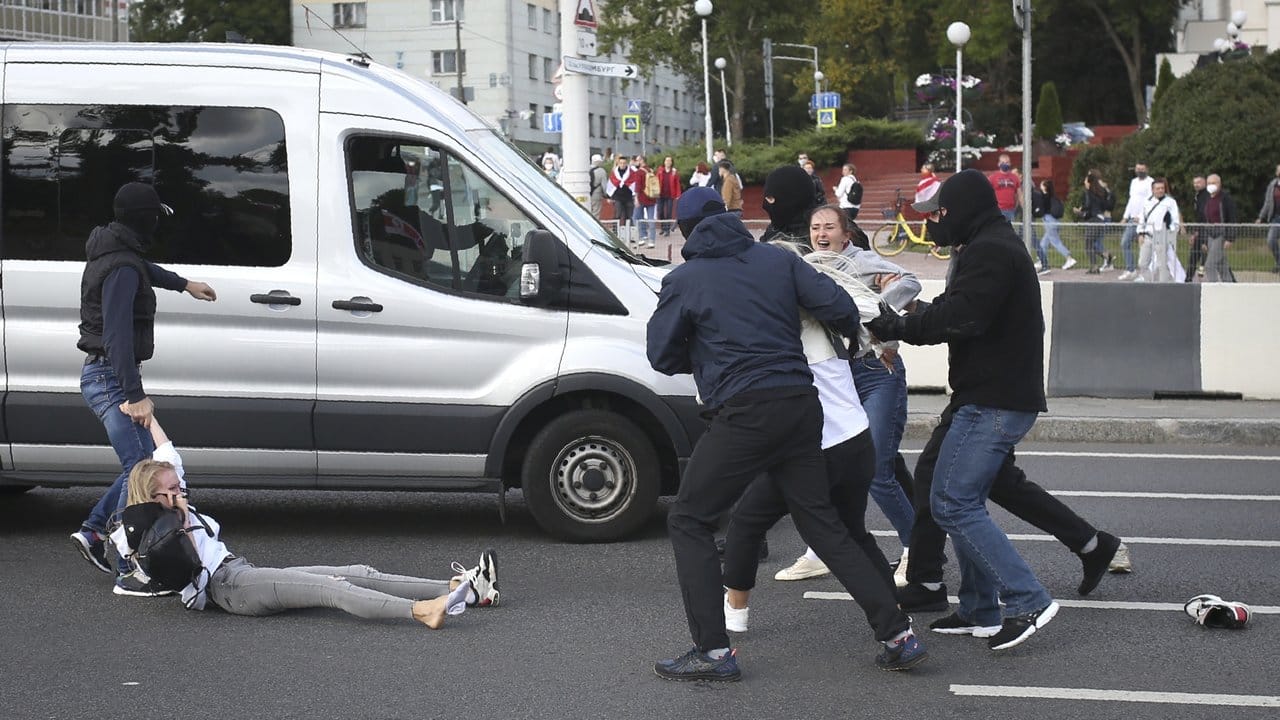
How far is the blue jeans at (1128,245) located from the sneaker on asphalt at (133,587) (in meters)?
9.98

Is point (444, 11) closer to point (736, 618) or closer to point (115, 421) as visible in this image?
point (115, 421)

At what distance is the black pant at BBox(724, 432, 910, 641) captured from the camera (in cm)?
578

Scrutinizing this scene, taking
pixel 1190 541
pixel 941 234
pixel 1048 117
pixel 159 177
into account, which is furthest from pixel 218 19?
pixel 941 234

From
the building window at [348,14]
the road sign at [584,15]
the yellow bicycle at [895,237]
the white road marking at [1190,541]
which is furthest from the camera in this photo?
the building window at [348,14]

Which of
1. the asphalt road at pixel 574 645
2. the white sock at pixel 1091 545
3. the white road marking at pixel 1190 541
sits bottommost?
the asphalt road at pixel 574 645

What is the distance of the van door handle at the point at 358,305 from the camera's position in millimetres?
8039

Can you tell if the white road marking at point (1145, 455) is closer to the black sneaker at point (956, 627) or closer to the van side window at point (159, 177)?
the black sneaker at point (956, 627)

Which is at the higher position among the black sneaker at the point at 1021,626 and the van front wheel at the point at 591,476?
the van front wheel at the point at 591,476

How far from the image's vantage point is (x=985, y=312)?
235 inches

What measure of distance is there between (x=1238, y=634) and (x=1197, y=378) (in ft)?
24.7

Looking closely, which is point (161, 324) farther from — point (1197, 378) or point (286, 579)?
point (1197, 378)

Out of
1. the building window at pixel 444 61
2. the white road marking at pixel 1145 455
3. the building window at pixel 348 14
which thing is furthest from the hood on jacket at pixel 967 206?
the building window at pixel 444 61

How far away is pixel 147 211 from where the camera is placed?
721 cm

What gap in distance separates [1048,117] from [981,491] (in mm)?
45977
